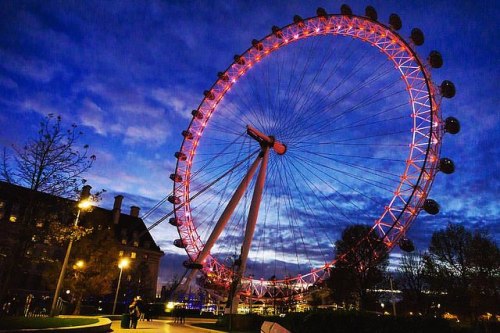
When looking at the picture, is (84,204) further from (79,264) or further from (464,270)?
(464,270)

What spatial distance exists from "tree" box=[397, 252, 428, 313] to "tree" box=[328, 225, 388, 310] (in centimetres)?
575

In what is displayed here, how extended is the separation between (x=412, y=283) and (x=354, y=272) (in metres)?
15.3

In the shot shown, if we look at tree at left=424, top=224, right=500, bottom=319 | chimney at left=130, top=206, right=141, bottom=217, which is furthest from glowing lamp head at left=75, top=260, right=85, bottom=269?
chimney at left=130, top=206, right=141, bottom=217

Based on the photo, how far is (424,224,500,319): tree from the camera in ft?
108

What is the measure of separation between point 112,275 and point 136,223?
3969 cm

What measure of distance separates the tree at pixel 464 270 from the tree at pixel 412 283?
623cm

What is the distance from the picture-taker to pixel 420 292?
1897 inches

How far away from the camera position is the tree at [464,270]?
108 ft

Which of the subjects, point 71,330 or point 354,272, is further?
point 354,272

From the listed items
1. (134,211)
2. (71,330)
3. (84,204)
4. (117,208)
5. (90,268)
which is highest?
(134,211)

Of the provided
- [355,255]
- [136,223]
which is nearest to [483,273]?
[355,255]

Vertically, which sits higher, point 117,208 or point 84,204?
point 117,208

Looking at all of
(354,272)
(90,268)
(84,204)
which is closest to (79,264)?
(90,268)

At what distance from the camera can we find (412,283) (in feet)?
162
